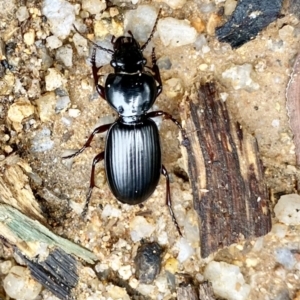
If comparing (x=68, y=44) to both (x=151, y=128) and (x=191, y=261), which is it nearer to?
(x=151, y=128)

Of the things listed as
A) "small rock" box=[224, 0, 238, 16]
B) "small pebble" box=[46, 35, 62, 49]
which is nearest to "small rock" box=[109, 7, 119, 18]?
"small pebble" box=[46, 35, 62, 49]

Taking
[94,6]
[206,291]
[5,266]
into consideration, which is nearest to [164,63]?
[94,6]

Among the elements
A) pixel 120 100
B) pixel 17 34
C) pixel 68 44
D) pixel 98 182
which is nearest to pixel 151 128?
Answer: pixel 120 100

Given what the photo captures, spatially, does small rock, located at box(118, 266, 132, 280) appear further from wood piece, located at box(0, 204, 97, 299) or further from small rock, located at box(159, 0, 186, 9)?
small rock, located at box(159, 0, 186, 9)

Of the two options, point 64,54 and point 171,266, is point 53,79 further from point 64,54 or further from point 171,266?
point 171,266

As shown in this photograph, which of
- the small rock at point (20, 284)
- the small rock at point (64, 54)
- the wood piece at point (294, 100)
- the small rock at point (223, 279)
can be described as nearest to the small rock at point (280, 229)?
the small rock at point (223, 279)

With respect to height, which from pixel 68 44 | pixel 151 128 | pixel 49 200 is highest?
pixel 68 44
